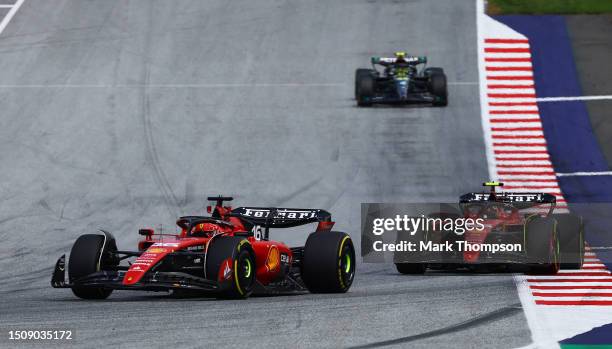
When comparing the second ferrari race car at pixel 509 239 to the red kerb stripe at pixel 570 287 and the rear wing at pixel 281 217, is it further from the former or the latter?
the rear wing at pixel 281 217

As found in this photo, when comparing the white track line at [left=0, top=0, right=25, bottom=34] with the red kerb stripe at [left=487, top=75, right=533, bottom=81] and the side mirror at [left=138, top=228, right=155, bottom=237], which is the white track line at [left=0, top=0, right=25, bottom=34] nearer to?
the red kerb stripe at [left=487, top=75, right=533, bottom=81]

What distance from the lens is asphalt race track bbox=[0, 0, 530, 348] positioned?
1320 centimetres

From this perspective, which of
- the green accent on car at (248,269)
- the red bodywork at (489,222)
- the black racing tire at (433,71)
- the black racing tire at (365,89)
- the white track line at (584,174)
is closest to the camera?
the green accent on car at (248,269)

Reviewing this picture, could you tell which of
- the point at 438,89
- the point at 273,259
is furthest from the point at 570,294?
the point at 438,89

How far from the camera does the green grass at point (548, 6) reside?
4019 cm

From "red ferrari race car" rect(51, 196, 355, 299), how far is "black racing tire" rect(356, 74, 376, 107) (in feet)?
52.6

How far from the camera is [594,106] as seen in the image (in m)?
33.0

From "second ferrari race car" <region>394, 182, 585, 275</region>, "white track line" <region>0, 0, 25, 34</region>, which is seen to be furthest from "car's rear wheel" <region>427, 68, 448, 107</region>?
"white track line" <region>0, 0, 25, 34</region>

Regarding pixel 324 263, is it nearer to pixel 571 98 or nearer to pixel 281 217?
pixel 281 217

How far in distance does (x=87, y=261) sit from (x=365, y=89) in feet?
60.6

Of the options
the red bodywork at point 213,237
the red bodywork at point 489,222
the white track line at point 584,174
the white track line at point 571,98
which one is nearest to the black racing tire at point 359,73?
the white track line at point 571,98

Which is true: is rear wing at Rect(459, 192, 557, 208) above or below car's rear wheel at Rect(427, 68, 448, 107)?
below

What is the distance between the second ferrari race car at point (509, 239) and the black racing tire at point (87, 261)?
5.66m

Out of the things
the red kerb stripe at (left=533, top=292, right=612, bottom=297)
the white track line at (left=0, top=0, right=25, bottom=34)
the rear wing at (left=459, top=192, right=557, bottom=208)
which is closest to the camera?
the red kerb stripe at (left=533, top=292, right=612, bottom=297)
